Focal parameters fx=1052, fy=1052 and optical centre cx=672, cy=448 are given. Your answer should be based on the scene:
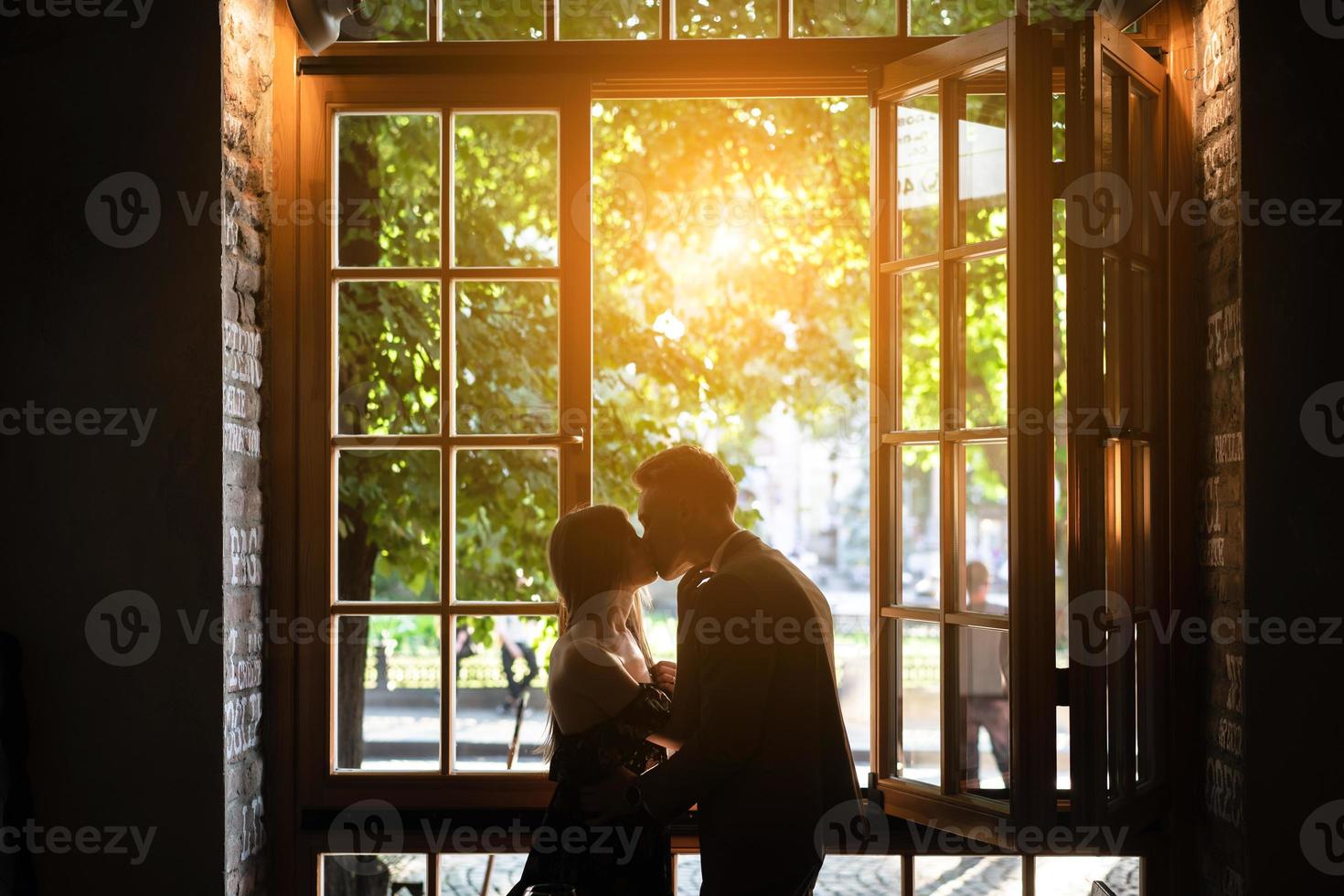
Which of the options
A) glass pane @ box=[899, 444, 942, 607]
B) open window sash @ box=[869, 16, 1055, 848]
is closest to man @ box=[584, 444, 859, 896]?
open window sash @ box=[869, 16, 1055, 848]

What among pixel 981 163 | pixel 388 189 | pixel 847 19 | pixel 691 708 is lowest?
pixel 691 708

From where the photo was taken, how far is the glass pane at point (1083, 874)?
111 inches

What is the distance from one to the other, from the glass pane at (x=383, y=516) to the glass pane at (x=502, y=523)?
0.17m

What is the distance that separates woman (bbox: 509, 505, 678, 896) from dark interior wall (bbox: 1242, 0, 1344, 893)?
1.41 m

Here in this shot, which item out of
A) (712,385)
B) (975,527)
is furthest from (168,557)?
(712,385)

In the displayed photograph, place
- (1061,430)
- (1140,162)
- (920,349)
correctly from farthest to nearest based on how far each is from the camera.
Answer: (920,349)
(1061,430)
(1140,162)

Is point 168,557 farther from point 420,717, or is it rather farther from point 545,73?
point 545,73

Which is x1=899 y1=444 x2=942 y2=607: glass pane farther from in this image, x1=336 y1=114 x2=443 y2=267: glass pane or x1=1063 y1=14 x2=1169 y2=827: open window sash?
x1=336 y1=114 x2=443 y2=267: glass pane

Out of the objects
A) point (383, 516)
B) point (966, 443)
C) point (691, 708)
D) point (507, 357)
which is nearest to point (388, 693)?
point (383, 516)

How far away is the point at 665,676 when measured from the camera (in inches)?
95.7

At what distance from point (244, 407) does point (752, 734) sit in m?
1.52

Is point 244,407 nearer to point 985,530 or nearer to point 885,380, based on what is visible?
point 885,380

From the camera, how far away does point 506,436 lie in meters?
2.81

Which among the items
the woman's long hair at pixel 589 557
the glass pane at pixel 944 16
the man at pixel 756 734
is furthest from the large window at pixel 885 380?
the man at pixel 756 734
